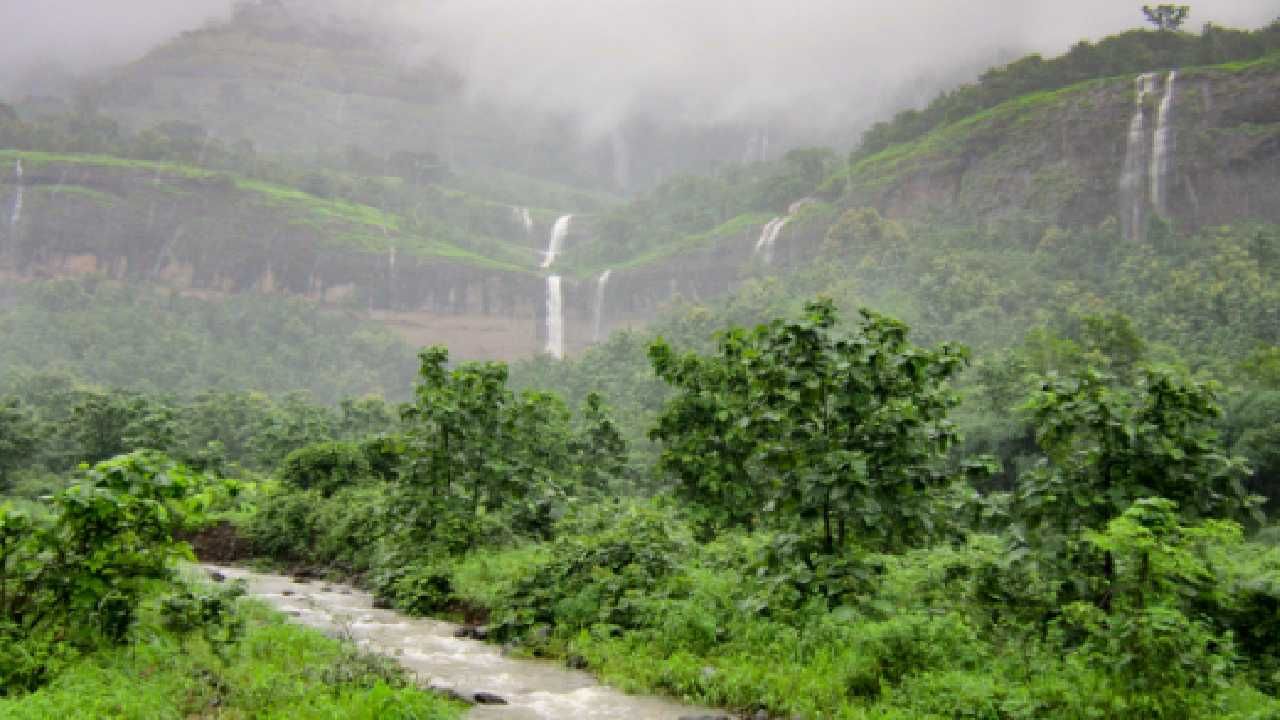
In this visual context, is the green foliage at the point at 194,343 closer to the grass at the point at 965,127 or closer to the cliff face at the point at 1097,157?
the grass at the point at 965,127

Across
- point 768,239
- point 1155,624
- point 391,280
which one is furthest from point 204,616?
point 391,280

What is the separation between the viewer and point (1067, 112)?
207 feet

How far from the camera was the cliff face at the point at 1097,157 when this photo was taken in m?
55.7

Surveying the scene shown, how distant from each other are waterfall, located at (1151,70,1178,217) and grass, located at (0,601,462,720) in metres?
63.4

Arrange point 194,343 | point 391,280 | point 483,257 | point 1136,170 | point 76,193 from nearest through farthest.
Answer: point 1136,170 < point 194,343 < point 76,193 < point 391,280 < point 483,257

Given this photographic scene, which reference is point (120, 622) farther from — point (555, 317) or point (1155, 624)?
point (555, 317)

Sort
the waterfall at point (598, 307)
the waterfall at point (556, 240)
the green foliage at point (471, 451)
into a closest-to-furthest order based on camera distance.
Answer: the green foliage at point (471, 451)
the waterfall at point (598, 307)
the waterfall at point (556, 240)

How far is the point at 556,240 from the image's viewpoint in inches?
4998

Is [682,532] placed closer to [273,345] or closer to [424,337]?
[273,345]

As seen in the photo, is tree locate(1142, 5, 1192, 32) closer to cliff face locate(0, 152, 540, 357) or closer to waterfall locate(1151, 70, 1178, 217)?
waterfall locate(1151, 70, 1178, 217)

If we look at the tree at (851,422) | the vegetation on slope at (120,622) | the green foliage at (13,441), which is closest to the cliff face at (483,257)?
the green foliage at (13,441)

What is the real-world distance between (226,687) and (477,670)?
232cm

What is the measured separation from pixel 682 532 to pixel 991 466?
379cm

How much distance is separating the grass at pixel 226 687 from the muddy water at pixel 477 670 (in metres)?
0.75
